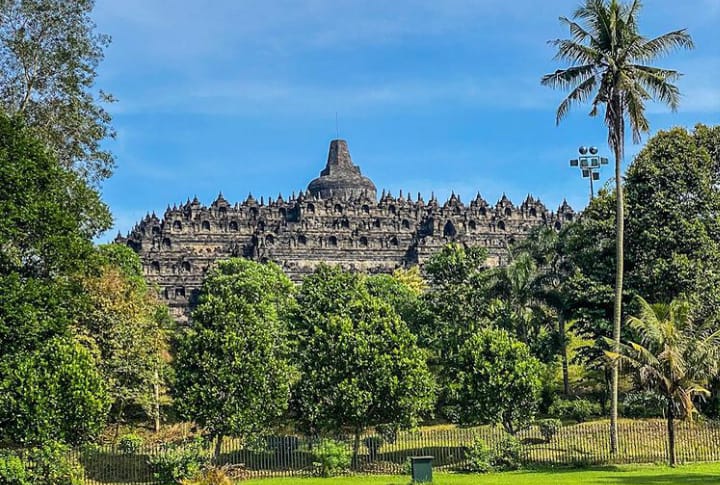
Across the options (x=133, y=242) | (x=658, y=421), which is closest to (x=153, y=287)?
(x=658, y=421)

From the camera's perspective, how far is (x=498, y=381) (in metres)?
38.2

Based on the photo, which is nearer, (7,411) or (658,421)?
(7,411)

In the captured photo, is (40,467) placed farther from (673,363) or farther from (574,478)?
(673,363)

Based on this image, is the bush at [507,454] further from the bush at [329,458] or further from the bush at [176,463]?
the bush at [176,463]

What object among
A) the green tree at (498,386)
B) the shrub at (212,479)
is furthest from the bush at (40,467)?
the green tree at (498,386)

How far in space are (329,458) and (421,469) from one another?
5.12 metres

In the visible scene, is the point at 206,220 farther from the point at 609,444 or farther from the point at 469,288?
the point at 609,444

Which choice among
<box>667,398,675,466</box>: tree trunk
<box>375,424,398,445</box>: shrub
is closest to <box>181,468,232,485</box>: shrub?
<box>375,424,398,445</box>: shrub

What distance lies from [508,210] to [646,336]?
3332 inches

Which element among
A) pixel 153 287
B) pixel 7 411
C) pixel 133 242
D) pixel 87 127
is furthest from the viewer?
pixel 133 242

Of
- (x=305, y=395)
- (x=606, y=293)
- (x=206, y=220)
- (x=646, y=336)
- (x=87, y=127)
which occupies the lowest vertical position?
(x=305, y=395)

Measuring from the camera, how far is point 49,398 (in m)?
32.7

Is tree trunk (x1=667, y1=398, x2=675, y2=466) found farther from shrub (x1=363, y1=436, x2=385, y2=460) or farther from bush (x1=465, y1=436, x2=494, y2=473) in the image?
shrub (x1=363, y1=436, x2=385, y2=460)

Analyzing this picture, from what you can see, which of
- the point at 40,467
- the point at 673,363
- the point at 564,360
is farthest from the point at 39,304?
the point at 564,360
